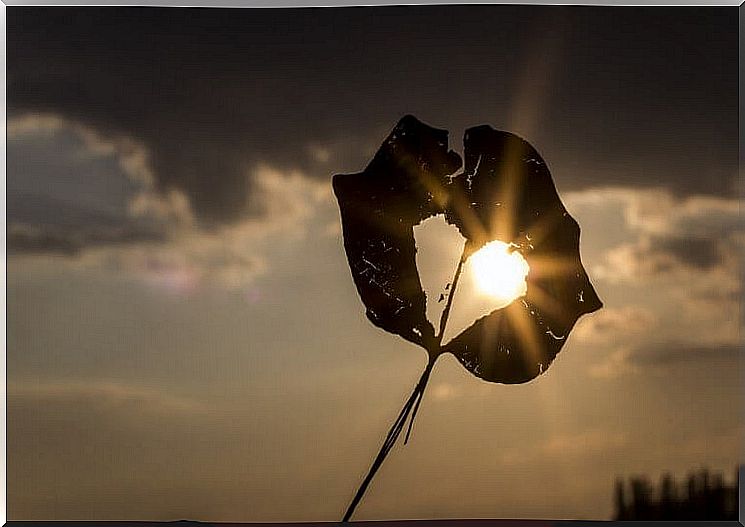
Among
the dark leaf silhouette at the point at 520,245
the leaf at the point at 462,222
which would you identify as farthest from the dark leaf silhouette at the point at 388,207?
the dark leaf silhouette at the point at 520,245

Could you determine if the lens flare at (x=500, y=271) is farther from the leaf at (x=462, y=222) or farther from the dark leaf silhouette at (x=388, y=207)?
the dark leaf silhouette at (x=388, y=207)

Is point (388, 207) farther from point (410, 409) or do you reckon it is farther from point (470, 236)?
point (410, 409)

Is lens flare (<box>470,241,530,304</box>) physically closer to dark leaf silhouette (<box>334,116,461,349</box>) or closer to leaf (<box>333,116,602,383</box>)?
leaf (<box>333,116,602,383</box>)

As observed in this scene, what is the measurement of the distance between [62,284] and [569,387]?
1.67 metres

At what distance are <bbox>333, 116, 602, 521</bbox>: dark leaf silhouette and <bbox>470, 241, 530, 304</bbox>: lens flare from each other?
0.8 inches

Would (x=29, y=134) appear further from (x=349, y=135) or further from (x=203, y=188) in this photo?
(x=349, y=135)

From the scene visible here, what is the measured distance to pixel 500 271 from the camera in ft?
9.24

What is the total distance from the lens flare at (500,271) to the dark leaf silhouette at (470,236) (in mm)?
20

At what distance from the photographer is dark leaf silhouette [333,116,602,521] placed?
9.21 feet

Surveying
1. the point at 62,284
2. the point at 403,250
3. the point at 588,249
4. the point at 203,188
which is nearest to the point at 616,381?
the point at 588,249

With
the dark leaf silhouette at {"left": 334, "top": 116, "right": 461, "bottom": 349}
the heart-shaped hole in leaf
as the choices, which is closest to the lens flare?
the heart-shaped hole in leaf

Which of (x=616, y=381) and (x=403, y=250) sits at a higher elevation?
(x=403, y=250)

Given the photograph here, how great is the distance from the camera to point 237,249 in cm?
282

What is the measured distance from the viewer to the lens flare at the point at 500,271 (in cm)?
281
